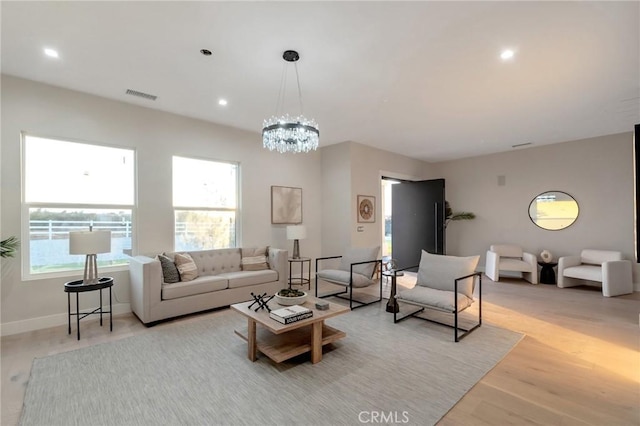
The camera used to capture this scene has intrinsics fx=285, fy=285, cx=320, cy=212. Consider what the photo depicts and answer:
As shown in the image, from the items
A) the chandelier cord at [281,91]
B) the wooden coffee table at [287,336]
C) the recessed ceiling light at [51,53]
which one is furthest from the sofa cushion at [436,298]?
the recessed ceiling light at [51,53]

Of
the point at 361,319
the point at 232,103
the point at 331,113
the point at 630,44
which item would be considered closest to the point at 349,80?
the point at 331,113

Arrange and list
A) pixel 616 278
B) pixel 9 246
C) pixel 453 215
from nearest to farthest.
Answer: pixel 9 246 < pixel 616 278 < pixel 453 215

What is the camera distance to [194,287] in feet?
12.5

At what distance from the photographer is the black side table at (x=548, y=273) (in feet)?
19.1

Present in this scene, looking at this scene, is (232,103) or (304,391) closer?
(304,391)

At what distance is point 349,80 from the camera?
11.0 feet

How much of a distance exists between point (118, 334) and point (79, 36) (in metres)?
3.07

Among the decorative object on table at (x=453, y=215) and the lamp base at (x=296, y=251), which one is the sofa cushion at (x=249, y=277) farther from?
the decorative object on table at (x=453, y=215)

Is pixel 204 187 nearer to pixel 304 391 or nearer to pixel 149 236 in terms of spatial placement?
pixel 149 236

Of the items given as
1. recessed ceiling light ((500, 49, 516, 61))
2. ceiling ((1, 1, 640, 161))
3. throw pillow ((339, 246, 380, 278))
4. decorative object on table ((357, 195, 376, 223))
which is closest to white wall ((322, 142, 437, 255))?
decorative object on table ((357, 195, 376, 223))

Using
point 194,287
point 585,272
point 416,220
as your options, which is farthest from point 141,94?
point 585,272

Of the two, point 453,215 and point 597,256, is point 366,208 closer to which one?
point 453,215

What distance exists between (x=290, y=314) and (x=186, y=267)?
→ 218 centimetres

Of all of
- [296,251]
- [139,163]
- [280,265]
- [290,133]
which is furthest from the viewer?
[296,251]
